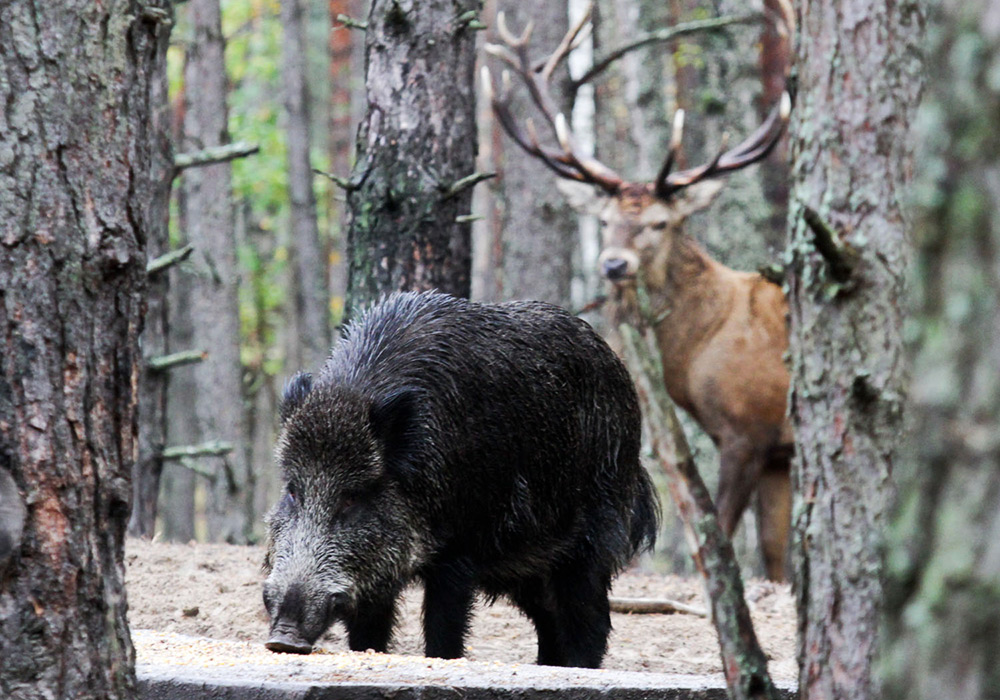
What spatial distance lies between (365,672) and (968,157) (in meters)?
3.00

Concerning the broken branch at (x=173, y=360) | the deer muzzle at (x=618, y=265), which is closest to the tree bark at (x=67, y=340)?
the broken branch at (x=173, y=360)

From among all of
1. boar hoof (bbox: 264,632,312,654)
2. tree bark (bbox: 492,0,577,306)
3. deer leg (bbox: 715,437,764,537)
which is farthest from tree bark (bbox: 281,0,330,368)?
boar hoof (bbox: 264,632,312,654)

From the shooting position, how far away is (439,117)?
7.41 m

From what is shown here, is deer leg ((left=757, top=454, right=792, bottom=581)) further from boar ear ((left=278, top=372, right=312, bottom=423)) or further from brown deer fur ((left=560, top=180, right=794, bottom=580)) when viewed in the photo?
boar ear ((left=278, top=372, right=312, bottom=423))

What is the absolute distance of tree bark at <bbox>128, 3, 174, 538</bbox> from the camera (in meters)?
9.91

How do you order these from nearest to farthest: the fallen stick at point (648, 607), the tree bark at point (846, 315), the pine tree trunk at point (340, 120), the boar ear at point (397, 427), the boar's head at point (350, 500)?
the tree bark at point (846, 315), the boar's head at point (350, 500), the boar ear at point (397, 427), the fallen stick at point (648, 607), the pine tree trunk at point (340, 120)

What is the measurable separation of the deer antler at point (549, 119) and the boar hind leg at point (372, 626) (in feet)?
17.5

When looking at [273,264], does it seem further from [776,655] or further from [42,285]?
[42,285]

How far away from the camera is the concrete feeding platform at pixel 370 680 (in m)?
3.94

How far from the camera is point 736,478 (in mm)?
9859

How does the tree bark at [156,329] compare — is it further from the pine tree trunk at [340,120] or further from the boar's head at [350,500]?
the pine tree trunk at [340,120]

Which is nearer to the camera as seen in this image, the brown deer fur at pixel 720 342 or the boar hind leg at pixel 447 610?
the boar hind leg at pixel 447 610

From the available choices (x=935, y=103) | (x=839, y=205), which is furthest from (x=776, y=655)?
(x=935, y=103)

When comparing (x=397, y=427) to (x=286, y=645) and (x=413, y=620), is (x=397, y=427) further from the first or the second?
(x=413, y=620)
